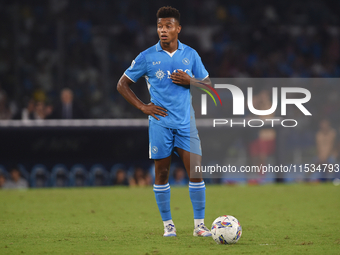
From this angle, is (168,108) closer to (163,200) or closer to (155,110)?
(155,110)

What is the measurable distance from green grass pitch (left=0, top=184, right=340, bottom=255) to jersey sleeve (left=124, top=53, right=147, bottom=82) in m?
1.75

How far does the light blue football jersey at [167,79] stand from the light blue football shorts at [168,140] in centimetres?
6

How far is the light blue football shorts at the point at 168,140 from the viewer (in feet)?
17.5

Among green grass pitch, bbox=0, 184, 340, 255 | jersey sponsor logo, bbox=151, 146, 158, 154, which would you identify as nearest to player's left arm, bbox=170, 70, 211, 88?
jersey sponsor logo, bbox=151, 146, 158, 154

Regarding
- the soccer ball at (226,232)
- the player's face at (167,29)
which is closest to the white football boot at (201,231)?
the soccer ball at (226,232)

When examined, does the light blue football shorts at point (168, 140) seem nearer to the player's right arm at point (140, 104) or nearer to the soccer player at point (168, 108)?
the soccer player at point (168, 108)

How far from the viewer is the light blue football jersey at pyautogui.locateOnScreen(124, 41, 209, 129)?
17.5 ft

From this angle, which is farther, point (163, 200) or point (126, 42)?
point (126, 42)

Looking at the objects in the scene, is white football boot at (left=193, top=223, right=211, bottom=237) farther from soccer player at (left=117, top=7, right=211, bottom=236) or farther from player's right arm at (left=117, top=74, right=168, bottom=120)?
player's right arm at (left=117, top=74, right=168, bottom=120)

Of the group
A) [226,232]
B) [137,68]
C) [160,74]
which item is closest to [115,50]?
[137,68]

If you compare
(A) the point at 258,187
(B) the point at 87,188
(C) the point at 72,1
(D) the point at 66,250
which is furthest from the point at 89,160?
(C) the point at 72,1

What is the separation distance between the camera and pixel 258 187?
36.8 ft

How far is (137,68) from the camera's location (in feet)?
17.7

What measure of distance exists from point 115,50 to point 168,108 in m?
12.2
